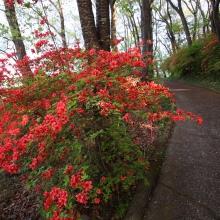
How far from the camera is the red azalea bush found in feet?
5.49

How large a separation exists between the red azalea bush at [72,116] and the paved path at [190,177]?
0.52 metres

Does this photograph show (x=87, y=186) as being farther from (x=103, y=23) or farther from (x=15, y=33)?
(x=15, y=33)

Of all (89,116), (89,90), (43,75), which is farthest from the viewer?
(43,75)

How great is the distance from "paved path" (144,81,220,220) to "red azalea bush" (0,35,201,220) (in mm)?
524

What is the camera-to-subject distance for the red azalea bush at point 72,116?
167cm

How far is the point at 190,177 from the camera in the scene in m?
2.87

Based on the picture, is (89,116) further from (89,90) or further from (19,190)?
(19,190)

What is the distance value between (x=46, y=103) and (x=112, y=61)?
99 cm

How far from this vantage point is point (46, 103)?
210 cm

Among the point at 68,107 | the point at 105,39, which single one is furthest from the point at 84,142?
the point at 105,39

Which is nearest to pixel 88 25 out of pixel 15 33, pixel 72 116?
pixel 72 116

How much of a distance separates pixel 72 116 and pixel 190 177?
236cm

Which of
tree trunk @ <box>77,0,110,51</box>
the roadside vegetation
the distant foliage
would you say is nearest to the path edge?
tree trunk @ <box>77,0,110,51</box>

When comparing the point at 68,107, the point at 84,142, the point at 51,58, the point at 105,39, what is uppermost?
the point at 105,39
